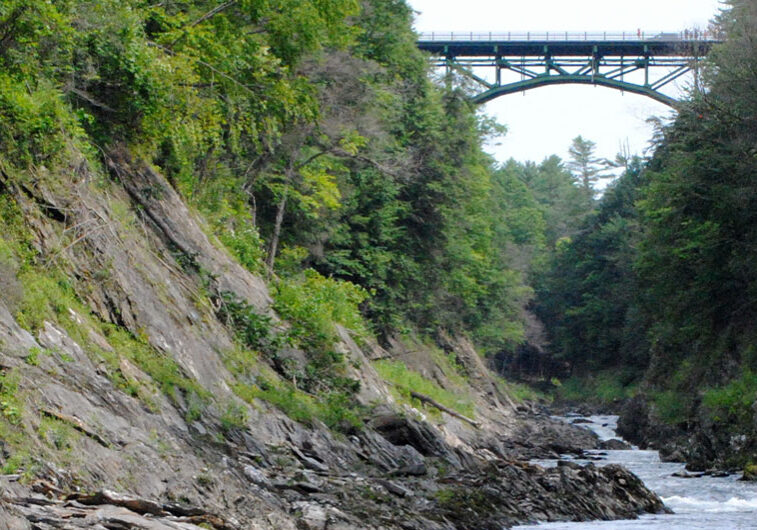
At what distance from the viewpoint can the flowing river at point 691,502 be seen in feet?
44.9

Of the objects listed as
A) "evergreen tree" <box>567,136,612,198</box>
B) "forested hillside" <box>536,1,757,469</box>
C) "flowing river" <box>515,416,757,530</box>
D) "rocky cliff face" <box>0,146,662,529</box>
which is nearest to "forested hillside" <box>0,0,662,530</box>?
"rocky cliff face" <box>0,146,662,529</box>

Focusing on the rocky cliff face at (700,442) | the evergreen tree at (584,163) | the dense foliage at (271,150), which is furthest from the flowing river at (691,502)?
the evergreen tree at (584,163)

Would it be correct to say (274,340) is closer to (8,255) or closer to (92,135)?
(92,135)

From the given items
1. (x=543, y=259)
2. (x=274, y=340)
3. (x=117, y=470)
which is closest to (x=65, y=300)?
(x=117, y=470)

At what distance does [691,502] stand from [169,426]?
9.02 m

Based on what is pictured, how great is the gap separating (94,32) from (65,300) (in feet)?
16.6

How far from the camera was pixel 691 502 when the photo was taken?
53.9 ft

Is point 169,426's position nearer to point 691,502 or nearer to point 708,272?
point 691,502

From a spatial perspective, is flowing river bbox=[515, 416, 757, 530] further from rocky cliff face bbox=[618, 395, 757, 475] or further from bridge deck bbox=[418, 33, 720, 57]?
bridge deck bbox=[418, 33, 720, 57]

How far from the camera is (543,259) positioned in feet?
263

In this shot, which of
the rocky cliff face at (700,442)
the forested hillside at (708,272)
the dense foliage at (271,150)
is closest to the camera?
the dense foliage at (271,150)

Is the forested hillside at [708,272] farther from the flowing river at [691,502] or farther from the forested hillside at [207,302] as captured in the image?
the forested hillside at [207,302]

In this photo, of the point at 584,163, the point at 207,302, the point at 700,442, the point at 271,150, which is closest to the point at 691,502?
the point at 700,442

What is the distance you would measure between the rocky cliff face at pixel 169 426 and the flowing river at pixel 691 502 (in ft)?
1.96
